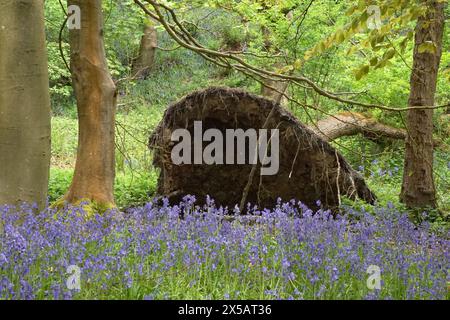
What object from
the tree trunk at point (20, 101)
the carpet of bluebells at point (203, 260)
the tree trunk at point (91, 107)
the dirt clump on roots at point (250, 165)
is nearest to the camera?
the carpet of bluebells at point (203, 260)

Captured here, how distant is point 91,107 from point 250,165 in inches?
138

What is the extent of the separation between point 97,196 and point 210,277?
2906 millimetres

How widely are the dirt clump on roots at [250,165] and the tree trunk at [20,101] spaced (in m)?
3.76

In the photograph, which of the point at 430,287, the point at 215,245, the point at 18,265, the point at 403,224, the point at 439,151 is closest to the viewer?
the point at 18,265

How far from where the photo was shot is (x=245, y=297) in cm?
389

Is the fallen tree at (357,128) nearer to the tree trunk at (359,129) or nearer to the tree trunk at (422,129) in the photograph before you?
the tree trunk at (359,129)

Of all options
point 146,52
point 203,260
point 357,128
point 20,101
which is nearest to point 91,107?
point 20,101

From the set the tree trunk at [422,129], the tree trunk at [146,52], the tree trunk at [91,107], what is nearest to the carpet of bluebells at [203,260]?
the tree trunk at [91,107]

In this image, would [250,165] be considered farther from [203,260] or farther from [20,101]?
[203,260]

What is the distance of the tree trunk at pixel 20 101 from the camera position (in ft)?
17.4

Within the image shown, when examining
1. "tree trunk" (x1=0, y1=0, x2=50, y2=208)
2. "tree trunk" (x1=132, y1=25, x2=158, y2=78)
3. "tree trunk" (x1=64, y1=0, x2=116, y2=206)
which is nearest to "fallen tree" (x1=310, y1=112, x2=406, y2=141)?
"tree trunk" (x1=64, y1=0, x2=116, y2=206)
